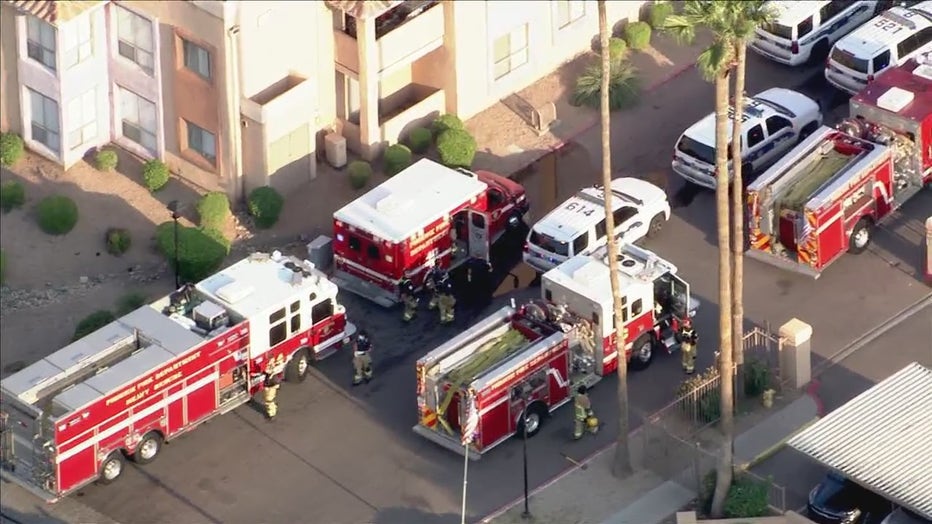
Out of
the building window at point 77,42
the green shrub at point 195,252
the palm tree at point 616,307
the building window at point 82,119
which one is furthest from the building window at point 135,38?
the palm tree at point 616,307

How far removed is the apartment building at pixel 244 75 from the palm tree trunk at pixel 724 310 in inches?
603

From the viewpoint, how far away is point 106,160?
72750mm

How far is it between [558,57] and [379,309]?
12171 millimetres

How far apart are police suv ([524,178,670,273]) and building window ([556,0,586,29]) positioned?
812 cm

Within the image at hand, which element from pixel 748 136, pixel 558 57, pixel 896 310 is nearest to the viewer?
pixel 896 310

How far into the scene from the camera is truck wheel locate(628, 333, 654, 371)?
2534 inches

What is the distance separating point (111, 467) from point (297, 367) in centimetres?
553

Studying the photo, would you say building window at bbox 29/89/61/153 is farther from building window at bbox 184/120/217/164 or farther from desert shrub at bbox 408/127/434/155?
desert shrub at bbox 408/127/434/155

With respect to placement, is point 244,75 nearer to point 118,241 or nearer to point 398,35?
point 398,35

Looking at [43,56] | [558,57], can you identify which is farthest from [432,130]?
[43,56]

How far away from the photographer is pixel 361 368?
64.9 meters

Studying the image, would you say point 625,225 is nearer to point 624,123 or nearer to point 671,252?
point 671,252

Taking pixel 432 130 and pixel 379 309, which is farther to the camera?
pixel 432 130

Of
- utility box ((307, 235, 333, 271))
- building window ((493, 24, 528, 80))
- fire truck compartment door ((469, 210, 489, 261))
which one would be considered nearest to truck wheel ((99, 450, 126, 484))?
utility box ((307, 235, 333, 271))
